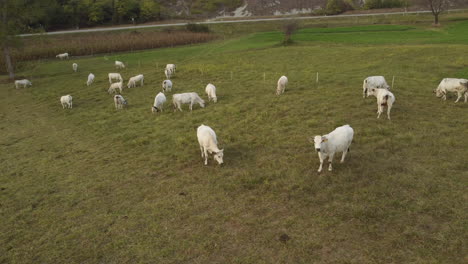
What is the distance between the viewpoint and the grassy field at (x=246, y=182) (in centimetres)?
990

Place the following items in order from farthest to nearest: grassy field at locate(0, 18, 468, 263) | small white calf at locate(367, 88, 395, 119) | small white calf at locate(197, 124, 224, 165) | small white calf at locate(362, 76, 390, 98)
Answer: small white calf at locate(362, 76, 390, 98), small white calf at locate(367, 88, 395, 119), small white calf at locate(197, 124, 224, 165), grassy field at locate(0, 18, 468, 263)

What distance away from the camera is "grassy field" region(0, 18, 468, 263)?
32.5ft

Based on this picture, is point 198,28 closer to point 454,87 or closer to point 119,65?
point 119,65

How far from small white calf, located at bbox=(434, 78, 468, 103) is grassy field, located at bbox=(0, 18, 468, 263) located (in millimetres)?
910

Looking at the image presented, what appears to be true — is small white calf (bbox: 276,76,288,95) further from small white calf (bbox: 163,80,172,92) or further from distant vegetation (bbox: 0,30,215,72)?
distant vegetation (bbox: 0,30,215,72)

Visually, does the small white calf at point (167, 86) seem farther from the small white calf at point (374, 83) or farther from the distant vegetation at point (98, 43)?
the distant vegetation at point (98, 43)

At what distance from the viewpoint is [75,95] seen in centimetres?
3203

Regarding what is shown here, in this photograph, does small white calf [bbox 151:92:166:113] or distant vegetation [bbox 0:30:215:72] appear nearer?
small white calf [bbox 151:92:166:113]

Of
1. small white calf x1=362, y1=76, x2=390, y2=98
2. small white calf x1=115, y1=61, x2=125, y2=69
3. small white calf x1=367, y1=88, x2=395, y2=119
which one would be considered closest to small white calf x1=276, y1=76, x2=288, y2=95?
small white calf x1=362, y1=76, x2=390, y2=98

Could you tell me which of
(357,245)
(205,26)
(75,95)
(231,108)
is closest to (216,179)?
(357,245)

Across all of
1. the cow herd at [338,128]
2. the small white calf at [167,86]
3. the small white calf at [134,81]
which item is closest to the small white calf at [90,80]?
the cow herd at [338,128]

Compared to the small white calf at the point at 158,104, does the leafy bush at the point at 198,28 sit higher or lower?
higher

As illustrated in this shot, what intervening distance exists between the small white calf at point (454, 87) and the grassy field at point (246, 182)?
910 millimetres

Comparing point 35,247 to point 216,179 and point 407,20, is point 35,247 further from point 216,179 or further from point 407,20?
point 407,20
